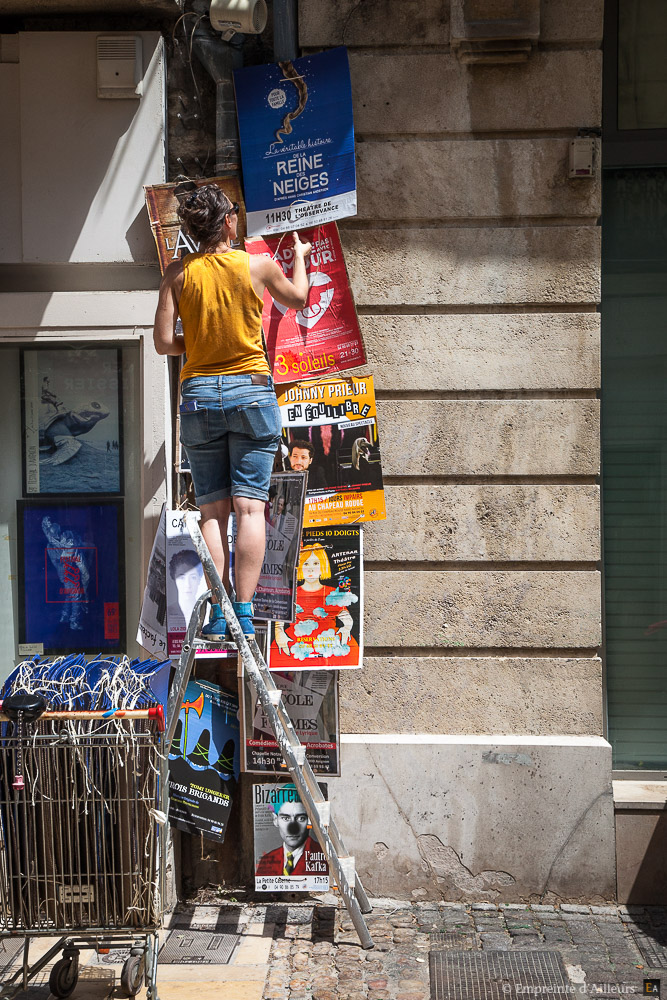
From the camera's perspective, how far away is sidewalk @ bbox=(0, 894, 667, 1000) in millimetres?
3791

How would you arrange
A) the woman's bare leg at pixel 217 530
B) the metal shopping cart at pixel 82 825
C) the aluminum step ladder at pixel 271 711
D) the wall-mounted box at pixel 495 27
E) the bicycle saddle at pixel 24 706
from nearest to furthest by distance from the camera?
the bicycle saddle at pixel 24 706 < the metal shopping cart at pixel 82 825 < the aluminum step ladder at pixel 271 711 < the woman's bare leg at pixel 217 530 < the wall-mounted box at pixel 495 27

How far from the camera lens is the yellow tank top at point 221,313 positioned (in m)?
3.85

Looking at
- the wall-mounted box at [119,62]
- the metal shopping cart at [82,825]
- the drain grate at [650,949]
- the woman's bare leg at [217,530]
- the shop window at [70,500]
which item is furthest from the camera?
the shop window at [70,500]

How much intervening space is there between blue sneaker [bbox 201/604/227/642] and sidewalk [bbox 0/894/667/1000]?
137 cm

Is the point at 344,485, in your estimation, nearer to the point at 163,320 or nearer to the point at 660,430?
→ the point at 163,320

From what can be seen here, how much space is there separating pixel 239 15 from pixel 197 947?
13.3 ft

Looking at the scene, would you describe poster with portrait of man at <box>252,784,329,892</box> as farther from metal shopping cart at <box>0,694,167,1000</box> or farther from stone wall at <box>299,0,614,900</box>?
metal shopping cart at <box>0,694,167,1000</box>

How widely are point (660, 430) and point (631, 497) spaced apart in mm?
366

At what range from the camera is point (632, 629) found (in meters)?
4.96

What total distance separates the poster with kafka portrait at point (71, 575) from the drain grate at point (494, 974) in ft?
6.96

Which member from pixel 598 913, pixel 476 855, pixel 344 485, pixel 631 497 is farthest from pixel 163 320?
pixel 598 913

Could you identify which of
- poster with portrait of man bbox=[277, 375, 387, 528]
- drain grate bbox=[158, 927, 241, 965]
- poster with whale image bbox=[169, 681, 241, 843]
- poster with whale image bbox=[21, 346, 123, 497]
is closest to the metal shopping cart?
drain grate bbox=[158, 927, 241, 965]

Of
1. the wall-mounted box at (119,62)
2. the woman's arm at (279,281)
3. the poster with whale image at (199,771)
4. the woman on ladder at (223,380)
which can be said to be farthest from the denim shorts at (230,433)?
the wall-mounted box at (119,62)

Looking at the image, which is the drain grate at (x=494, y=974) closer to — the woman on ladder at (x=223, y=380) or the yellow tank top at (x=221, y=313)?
the woman on ladder at (x=223, y=380)
